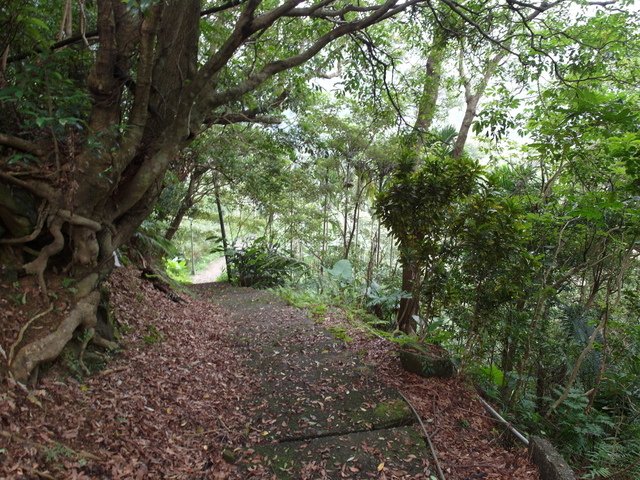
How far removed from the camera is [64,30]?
4234 mm

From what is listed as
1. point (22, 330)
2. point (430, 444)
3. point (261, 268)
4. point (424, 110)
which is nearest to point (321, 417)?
point (430, 444)

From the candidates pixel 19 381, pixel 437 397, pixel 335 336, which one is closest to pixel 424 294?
pixel 437 397

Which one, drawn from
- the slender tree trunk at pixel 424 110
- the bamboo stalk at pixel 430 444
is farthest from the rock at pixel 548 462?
the slender tree trunk at pixel 424 110

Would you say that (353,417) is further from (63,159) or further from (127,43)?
(127,43)

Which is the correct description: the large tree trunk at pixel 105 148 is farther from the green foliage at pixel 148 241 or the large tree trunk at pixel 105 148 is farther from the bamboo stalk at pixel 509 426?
the bamboo stalk at pixel 509 426

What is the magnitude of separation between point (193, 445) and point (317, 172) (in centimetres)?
868

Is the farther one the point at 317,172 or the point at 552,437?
the point at 317,172

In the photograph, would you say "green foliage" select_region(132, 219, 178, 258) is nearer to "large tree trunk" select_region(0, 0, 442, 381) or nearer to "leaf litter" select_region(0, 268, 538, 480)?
"leaf litter" select_region(0, 268, 538, 480)

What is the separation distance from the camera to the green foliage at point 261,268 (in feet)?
36.0

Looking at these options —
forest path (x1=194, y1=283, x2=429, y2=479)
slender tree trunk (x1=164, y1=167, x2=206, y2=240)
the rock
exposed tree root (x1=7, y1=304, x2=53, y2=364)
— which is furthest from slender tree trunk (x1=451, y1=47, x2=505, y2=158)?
exposed tree root (x1=7, y1=304, x2=53, y2=364)

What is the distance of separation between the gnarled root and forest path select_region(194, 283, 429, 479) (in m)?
1.70

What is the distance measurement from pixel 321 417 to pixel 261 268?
7448 millimetres

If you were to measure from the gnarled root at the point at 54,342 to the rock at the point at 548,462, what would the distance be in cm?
407

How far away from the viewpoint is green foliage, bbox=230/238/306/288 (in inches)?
432
